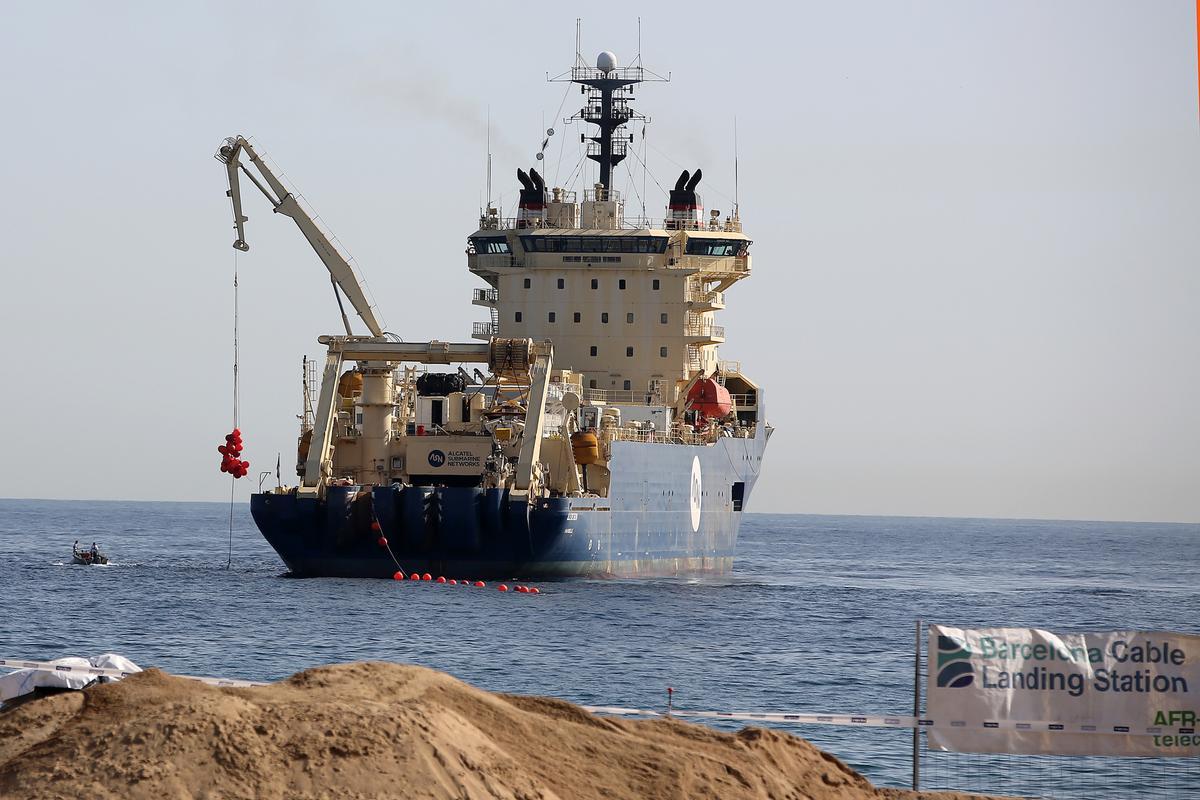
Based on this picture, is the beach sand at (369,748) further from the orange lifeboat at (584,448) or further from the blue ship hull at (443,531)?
the orange lifeboat at (584,448)

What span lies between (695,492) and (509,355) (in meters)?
12.7

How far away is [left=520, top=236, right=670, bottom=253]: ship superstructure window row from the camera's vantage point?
2162 inches

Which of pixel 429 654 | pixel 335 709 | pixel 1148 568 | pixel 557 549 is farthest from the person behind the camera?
pixel 1148 568

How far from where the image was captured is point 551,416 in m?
46.4

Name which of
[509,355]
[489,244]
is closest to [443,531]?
[509,355]

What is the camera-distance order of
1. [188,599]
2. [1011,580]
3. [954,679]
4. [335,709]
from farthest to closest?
[1011,580] < [188,599] < [954,679] < [335,709]

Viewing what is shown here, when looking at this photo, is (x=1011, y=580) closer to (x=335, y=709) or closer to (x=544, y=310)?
(x=544, y=310)

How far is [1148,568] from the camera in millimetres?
80562

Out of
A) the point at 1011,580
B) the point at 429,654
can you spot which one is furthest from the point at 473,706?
the point at 1011,580

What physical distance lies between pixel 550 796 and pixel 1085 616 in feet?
114

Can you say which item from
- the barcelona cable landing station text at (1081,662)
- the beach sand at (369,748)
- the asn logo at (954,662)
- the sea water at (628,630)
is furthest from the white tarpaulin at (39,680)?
the sea water at (628,630)

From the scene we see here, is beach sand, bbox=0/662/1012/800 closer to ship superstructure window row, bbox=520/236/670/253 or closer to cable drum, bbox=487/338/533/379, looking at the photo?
cable drum, bbox=487/338/533/379

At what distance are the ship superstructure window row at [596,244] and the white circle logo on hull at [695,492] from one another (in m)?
6.76

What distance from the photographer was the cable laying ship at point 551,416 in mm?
42094
